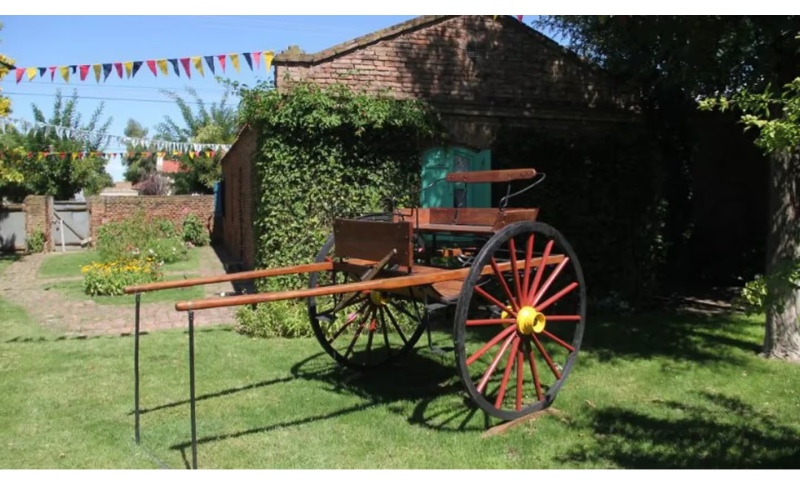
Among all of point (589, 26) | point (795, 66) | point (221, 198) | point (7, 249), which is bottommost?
point (7, 249)

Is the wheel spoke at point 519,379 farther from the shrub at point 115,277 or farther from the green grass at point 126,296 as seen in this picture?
the shrub at point 115,277

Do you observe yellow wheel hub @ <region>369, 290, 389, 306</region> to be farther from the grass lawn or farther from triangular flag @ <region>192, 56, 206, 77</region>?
the grass lawn

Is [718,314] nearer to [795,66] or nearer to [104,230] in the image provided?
[795,66]

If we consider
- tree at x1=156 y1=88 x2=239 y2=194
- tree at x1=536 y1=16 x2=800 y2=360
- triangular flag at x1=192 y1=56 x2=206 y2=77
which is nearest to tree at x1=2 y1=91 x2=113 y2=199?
tree at x1=156 y1=88 x2=239 y2=194

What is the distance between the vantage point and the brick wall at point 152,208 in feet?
76.5

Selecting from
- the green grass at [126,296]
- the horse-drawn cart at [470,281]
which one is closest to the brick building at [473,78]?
the horse-drawn cart at [470,281]

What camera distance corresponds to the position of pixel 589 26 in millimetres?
10945

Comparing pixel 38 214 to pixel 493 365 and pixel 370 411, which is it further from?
pixel 493 365

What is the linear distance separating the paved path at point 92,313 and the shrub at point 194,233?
952 centimetres

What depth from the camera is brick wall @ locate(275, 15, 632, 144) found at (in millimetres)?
8914

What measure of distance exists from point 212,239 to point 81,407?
1928 cm

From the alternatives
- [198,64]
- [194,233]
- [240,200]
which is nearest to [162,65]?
[198,64]

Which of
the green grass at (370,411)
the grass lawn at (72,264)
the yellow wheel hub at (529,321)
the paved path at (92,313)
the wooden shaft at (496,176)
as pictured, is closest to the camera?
the green grass at (370,411)

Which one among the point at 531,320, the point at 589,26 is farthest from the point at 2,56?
the point at 531,320
